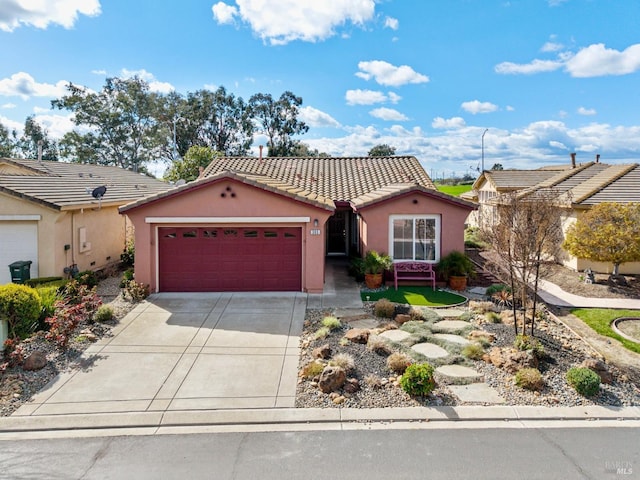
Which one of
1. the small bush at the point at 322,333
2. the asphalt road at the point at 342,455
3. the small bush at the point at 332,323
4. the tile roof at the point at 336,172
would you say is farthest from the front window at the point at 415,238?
the asphalt road at the point at 342,455

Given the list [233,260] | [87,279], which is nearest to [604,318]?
[233,260]

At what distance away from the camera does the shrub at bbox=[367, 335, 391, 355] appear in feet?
29.9

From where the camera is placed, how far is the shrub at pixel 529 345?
343 inches

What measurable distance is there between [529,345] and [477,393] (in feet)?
6.79

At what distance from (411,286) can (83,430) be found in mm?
11179

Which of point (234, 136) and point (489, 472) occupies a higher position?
point (234, 136)

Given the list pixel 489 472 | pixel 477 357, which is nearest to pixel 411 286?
pixel 477 357

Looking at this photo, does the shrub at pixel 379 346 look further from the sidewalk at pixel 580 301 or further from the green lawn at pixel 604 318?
the sidewalk at pixel 580 301

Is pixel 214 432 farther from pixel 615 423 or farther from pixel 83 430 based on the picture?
pixel 615 423

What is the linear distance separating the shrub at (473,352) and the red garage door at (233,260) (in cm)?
647

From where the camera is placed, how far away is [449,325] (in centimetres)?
1116

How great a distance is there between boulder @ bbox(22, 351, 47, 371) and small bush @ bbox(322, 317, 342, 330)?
19.8 ft

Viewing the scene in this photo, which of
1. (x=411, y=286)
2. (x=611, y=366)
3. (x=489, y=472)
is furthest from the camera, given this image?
(x=411, y=286)

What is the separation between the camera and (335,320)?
10875 mm
